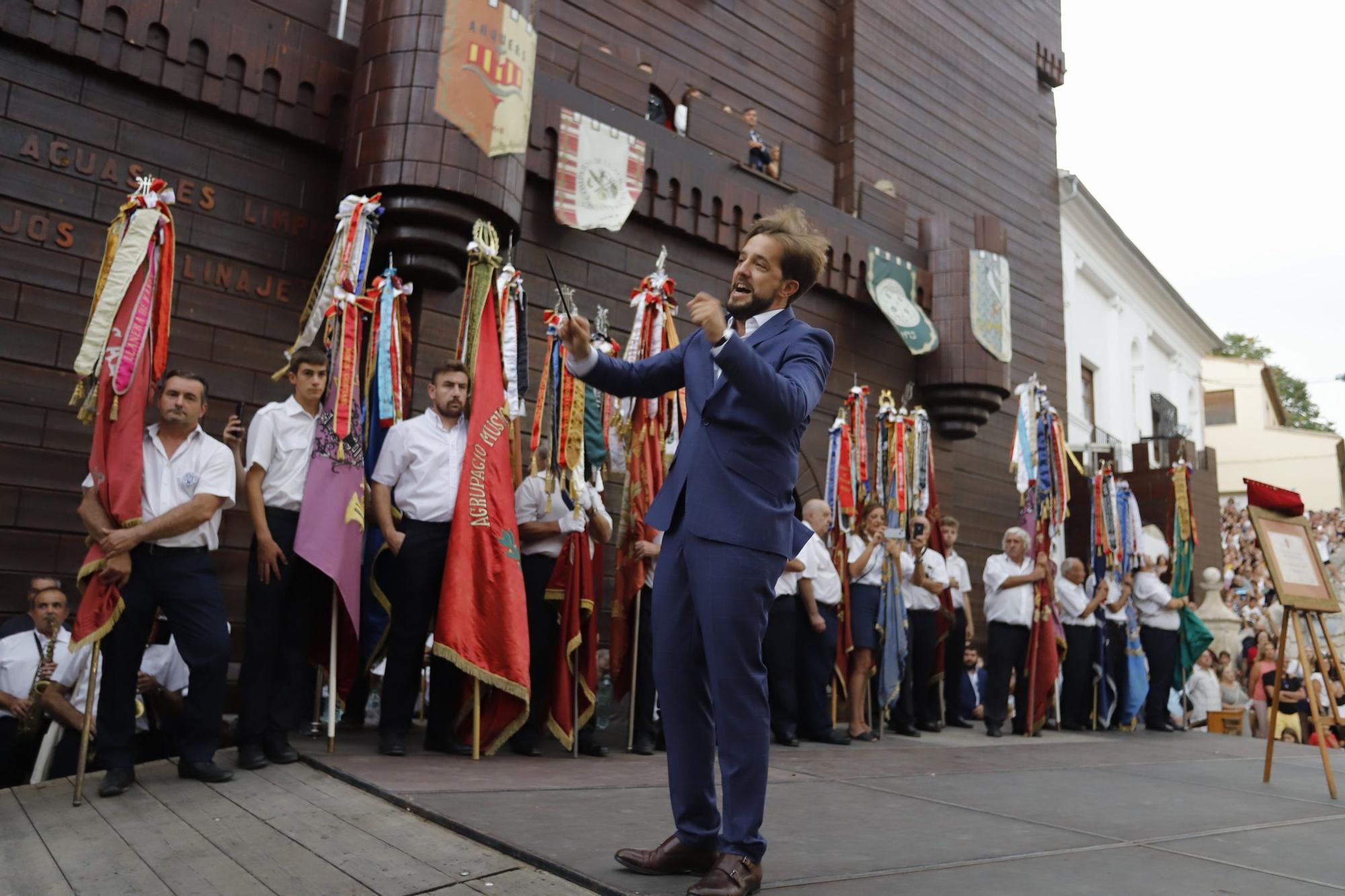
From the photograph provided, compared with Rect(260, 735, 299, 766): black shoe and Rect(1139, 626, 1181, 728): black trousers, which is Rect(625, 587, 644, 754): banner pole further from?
Rect(1139, 626, 1181, 728): black trousers

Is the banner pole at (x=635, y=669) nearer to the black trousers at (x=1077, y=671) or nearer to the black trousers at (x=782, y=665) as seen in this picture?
the black trousers at (x=782, y=665)

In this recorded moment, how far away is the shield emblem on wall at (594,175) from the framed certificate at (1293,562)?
548 cm

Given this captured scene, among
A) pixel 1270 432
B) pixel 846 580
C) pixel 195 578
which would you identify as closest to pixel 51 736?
pixel 195 578

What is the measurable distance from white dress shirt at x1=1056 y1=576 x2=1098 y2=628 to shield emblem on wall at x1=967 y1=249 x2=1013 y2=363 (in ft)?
12.0

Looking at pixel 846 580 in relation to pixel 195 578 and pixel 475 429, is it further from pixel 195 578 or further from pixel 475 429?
pixel 195 578

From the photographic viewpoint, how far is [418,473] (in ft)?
16.7

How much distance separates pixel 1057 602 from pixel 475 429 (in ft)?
19.9

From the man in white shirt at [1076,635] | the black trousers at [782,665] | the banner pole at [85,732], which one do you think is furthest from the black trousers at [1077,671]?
the banner pole at [85,732]

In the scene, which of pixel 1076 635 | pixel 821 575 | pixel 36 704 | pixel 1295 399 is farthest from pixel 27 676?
pixel 1295 399

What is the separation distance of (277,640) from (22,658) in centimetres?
159

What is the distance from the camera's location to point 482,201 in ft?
24.3

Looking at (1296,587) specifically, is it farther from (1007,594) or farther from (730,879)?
(730,879)

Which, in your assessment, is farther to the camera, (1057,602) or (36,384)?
(1057,602)

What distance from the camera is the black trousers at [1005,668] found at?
8062mm
